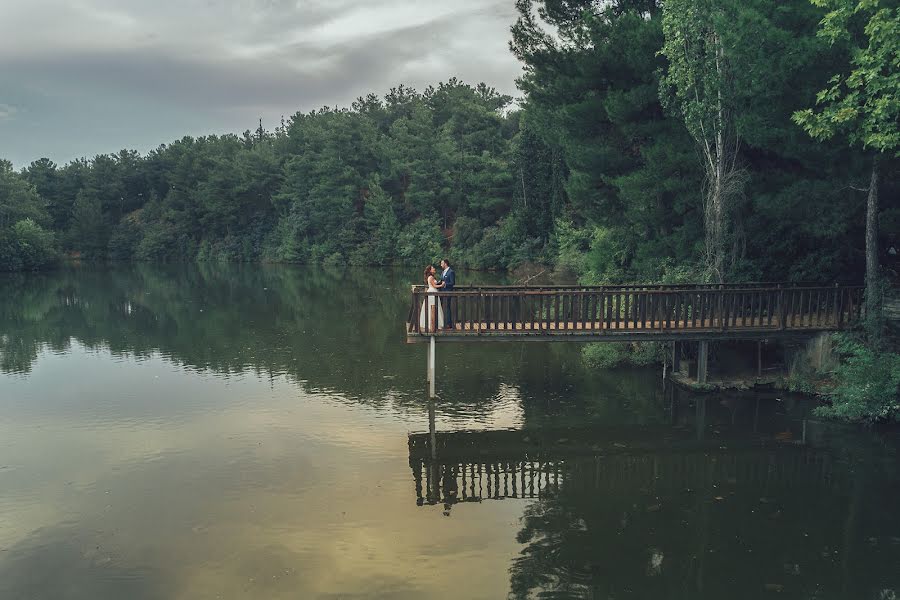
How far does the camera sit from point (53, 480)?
1266cm

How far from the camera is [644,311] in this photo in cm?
1720

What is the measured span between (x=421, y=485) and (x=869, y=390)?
10.4 m

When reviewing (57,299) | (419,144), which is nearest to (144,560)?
(57,299)

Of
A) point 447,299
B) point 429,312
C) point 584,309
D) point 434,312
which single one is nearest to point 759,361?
point 584,309

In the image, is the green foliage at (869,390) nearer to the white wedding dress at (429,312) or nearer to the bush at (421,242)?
the white wedding dress at (429,312)

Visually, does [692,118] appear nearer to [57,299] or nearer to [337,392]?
[337,392]

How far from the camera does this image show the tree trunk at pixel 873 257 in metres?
15.7

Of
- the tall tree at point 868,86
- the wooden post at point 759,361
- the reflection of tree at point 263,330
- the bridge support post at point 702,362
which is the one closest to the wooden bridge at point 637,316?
the bridge support post at point 702,362

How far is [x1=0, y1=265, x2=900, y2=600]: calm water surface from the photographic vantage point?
361 inches

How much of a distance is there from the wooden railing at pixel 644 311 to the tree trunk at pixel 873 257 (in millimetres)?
840

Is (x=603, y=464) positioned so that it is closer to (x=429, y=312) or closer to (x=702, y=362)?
(x=429, y=312)

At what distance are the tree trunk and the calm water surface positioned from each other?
9.33 ft

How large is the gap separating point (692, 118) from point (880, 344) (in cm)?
754

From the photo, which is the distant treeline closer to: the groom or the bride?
the groom
